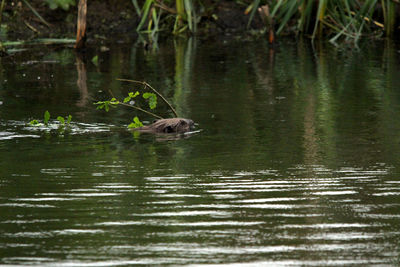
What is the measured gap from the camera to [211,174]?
6.91 metres

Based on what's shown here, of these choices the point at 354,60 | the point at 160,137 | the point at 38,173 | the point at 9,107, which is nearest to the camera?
the point at 38,173

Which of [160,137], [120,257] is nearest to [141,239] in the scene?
[120,257]

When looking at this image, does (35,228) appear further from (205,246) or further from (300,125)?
(300,125)

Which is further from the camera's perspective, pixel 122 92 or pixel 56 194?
pixel 122 92

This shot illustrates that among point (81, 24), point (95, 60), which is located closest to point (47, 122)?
point (95, 60)

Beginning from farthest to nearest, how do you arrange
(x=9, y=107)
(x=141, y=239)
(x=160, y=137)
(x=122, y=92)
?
1. (x=122, y=92)
2. (x=9, y=107)
3. (x=160, y=137)
4. (x=141, y=239)

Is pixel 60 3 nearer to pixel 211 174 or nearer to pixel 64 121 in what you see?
pixel 64 121

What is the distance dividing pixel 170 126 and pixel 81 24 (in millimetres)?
8872

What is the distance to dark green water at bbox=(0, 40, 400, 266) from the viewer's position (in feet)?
15.3

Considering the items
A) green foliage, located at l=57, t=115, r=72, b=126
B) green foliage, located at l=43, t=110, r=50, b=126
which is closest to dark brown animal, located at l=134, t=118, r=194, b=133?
green foliage, located at l=57, t=115, r=72, b=126

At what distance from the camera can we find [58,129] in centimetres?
992

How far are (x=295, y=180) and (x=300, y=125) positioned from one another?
3.51 metres

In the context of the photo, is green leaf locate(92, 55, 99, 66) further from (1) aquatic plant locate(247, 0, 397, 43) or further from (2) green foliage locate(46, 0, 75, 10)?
(2) green foliage locate(46, 0, 75, 10)

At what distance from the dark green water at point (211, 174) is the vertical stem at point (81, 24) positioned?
2.76m
